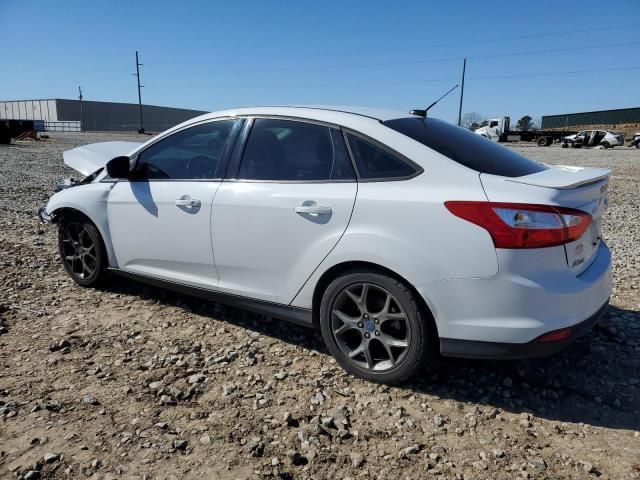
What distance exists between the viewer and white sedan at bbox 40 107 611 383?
2.49 metres

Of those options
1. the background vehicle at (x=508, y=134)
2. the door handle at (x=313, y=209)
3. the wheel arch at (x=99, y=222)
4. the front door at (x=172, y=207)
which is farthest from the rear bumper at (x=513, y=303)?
the background vehicle at (x=508, y=134)

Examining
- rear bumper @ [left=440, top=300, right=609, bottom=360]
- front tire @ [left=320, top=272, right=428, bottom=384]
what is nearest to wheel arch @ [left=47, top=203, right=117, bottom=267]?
front tire @ [left=320, top=272, right=428, bottom=384]

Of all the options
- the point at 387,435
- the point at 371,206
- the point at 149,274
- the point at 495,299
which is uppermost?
the point at 371,206

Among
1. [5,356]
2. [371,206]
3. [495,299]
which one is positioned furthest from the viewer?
[5,356]

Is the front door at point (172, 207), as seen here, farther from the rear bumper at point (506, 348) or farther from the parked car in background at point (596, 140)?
the parked car in background at point (596, 140)

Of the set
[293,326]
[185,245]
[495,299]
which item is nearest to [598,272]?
[495,299]

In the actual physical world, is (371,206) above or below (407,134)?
below

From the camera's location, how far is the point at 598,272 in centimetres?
280

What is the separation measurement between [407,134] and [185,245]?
180 centimetres

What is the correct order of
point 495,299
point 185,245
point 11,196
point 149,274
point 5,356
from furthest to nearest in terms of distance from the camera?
point 11,196, point 149,274, point 185,245, point 5,356, point 495,299

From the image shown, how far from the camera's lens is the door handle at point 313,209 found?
2941mm

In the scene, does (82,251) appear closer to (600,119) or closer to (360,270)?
(360,270)

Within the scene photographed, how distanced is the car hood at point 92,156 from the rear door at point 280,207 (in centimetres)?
174

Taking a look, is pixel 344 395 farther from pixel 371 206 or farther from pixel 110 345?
pixel 110 345
